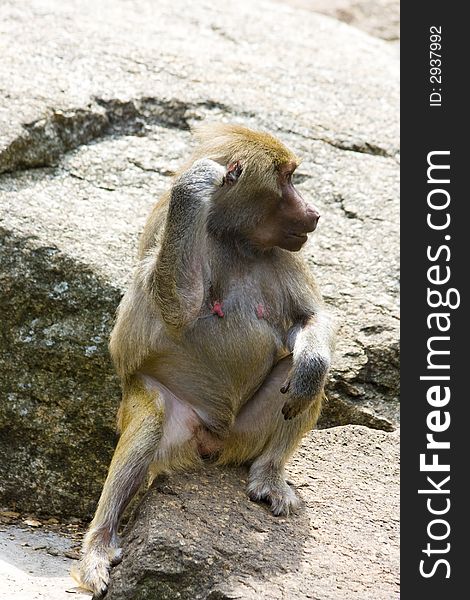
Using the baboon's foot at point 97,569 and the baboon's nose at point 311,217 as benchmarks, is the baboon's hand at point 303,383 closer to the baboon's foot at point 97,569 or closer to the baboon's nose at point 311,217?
the baboon's nose at point 311,217

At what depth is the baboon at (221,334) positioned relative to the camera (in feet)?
15.1

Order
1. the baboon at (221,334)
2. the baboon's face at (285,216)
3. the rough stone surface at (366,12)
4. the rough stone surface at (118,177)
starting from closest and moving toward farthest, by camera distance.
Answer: the baboon at (221,334), the baboon's face at (285,216), the rough stone surface at (118,177), the rough stone surface at (366,12)

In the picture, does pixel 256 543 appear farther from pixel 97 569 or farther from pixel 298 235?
pixel 298 235

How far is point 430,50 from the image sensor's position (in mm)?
5574

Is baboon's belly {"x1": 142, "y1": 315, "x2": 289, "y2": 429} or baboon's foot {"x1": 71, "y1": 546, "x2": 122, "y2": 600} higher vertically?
baboon's belly {"x1": 142, "y1": 315, "x2": 289, "y2": 429}

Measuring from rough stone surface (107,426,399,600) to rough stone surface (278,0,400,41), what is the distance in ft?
26.8

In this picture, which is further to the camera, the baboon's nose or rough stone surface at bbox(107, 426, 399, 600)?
the baboon's nose

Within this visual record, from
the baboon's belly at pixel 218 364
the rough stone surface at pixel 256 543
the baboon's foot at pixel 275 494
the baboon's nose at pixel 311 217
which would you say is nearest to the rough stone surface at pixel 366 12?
the baboon's nose at pixel 311 217

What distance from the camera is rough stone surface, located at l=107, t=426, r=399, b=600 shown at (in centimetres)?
429

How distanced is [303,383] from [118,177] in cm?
263

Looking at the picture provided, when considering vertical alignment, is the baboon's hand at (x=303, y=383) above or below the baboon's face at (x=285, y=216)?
below

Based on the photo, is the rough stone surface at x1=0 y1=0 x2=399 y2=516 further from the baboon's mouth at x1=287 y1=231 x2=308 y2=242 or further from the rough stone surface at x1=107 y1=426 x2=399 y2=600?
the baboon's mouth at x1=287 y1=231 x2=308 y2=242

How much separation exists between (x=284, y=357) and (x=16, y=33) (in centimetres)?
371

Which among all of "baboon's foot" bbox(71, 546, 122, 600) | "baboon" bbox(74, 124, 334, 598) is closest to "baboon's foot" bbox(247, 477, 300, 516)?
"baboon" bbox(74, 124, 334, 598)
